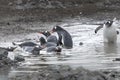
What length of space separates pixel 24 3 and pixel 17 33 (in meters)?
8.78

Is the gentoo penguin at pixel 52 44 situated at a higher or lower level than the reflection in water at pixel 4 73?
higher

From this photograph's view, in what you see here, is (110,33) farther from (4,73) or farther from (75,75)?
(75,75)

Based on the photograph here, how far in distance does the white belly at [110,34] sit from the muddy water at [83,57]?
19cm

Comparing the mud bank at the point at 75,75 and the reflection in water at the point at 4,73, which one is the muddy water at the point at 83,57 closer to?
the reflection in water at the point at 4,73

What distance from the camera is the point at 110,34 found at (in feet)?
48.9

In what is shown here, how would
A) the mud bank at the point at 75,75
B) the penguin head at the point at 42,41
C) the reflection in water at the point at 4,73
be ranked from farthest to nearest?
the penguin head at the point at 42,41
the reflection in water at the point at 4,73
the mud bank at the point at 75,75

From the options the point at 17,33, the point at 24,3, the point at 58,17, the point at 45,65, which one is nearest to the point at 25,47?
the point at 45,65

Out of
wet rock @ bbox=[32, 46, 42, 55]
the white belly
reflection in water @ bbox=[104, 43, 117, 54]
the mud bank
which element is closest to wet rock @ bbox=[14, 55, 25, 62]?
wet rock @ bbox=[32, 46, 42, 55]

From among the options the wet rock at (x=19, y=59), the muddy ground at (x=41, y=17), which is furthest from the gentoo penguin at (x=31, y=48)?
the muddy ground at (x=41, y=17)

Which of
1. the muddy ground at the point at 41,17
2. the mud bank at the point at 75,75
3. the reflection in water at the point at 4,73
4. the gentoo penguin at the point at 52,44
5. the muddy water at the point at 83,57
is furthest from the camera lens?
the muddy ground at the point at 41,17

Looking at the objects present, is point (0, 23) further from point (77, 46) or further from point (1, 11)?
point (77, 46)

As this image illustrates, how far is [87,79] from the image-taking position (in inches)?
311

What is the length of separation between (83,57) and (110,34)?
3.50 metres

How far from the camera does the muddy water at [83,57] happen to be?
10141mm
